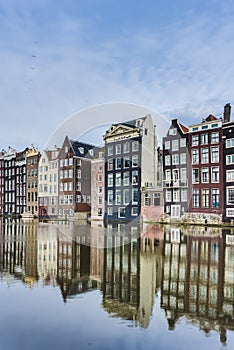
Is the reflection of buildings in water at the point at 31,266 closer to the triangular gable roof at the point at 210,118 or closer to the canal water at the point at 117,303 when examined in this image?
the canal water at the point at 117,303

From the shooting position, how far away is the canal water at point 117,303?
6.73 metres

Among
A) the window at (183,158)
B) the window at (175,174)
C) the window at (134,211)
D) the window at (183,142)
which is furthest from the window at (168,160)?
the window at (134,211)

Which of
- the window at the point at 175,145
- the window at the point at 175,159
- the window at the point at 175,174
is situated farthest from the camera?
the window at the point at 175,145

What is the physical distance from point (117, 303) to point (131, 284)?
204 centimetres

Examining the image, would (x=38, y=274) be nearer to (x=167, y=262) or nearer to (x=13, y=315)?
(x=13, y=315)

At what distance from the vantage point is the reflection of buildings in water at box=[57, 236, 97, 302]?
10648 mm

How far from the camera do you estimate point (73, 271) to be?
43.2 feet

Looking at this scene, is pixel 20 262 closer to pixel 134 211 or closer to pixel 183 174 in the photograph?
pixel 183 174

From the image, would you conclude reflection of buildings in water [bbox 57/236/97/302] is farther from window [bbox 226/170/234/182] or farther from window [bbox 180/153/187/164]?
window [bbox 180/153/187/164]

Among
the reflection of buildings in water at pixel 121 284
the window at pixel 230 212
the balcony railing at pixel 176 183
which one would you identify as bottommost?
the window at pixel 230 212

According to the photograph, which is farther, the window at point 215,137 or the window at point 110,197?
the window at point 110,197

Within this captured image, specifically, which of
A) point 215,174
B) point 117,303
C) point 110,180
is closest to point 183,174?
point 215,174

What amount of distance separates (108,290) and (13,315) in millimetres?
3197

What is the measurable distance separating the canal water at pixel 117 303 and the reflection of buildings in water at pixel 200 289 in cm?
2
